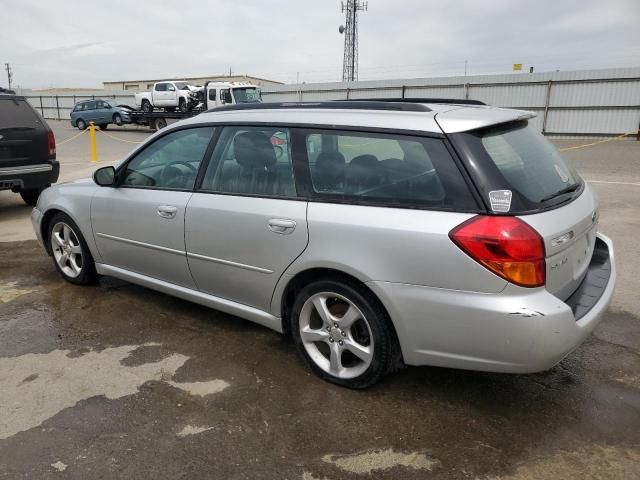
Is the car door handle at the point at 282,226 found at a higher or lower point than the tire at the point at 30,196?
higher

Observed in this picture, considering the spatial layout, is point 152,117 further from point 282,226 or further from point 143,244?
point 282,226

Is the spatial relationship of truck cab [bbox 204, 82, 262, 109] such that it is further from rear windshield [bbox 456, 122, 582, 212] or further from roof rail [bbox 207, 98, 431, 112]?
rear windshield [bbox 456, 122, 582, 212]

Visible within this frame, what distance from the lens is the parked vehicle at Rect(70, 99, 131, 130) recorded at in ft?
99.8

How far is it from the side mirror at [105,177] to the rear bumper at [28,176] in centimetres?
402

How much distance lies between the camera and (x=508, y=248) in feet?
7.97

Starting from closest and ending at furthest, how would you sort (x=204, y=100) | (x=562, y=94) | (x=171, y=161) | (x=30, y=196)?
1. (x=171, y=161)
2. (x=30, y=196)
3. (x=562, y=94)
4. (x=204, y=100)

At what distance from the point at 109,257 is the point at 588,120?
22.5 metres

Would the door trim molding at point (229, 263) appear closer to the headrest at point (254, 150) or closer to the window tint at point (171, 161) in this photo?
the window tint at point (171, 161)

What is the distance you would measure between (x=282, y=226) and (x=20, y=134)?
6.11 m

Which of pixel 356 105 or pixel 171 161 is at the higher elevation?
pixel 356 105

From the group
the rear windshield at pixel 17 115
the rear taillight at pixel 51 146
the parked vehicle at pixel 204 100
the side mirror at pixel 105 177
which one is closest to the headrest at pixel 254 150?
the side mirror at pixel 105 177

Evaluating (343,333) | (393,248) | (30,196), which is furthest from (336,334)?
(30,196)

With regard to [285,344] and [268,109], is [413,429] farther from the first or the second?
[268,109]

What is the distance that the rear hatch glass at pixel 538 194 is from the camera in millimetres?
2533
